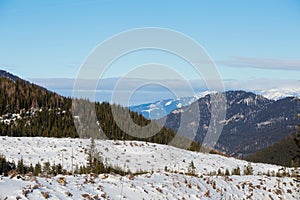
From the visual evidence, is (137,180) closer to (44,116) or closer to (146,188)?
(146,188)

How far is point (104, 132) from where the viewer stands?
62.5m

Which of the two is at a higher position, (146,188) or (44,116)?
(44,116)

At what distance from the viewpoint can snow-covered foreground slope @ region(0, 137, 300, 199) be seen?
13117 millimetres

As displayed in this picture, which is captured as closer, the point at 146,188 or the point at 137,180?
the point at 146,188

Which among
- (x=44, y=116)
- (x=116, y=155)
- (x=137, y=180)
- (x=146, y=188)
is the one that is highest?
(x=44, y=116)

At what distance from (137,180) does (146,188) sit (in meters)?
1.02

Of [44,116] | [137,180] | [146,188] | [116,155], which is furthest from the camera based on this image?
[44,116]

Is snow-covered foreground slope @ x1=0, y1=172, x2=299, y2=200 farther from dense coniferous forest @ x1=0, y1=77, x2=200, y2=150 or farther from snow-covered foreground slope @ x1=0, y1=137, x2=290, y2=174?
dense coniferous forest @ x1=0, y1=77, x2=200, y2=150

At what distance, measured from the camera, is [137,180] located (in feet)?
54.5

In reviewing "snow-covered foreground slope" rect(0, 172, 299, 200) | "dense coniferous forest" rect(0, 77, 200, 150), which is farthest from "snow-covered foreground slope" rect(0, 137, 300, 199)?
"dense coniferous forest" rect(0, 77, 200, 150)

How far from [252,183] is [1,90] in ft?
186

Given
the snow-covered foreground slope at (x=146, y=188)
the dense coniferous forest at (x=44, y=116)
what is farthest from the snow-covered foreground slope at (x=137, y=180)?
the dense coniferous forest at (x=44, y=116)

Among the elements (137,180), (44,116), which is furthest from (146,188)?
(44,116)

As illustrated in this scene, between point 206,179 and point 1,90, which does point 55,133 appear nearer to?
point 1,90
